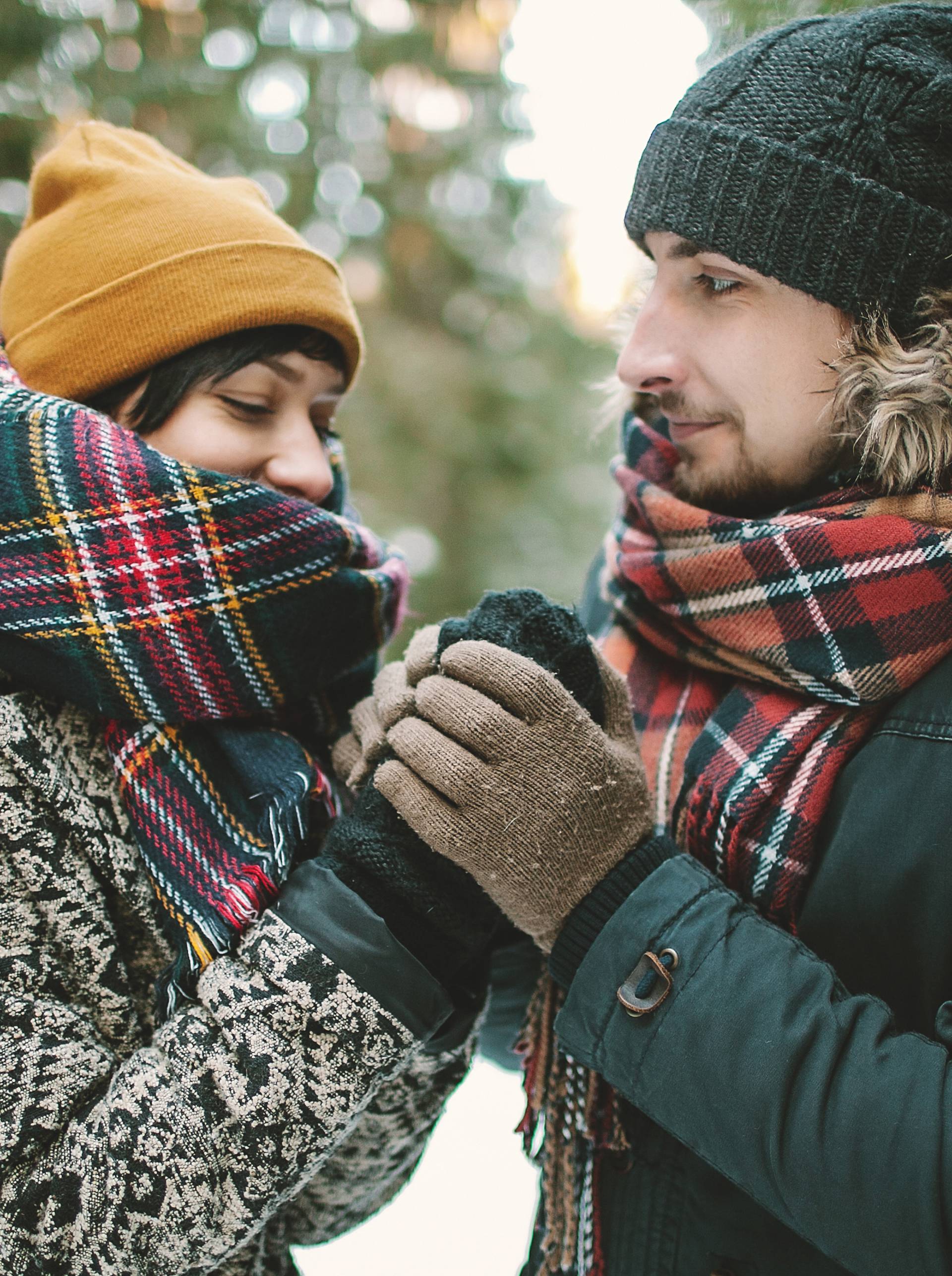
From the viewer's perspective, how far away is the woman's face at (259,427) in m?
1.27

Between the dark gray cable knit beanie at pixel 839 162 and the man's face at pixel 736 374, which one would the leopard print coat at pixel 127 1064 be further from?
the dark gray cable knit beanie at pixel 839 162

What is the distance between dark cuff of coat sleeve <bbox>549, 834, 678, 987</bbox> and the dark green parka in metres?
0.02

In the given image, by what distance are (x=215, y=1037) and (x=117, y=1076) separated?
0.13 metres

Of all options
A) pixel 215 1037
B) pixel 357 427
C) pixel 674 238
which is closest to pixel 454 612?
pixel 357 427

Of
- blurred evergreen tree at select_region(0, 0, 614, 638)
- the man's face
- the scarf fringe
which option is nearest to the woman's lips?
the man's face

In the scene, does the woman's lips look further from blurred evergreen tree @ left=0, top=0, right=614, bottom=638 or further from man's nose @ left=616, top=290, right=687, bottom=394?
blurred evergreen tree @ left=0, top=0, right=614, bottom=638

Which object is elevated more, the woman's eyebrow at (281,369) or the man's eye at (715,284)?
the man's eye at (715,284)

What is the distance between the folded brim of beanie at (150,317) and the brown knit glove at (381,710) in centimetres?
56

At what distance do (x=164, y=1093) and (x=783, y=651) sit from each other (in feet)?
3.11

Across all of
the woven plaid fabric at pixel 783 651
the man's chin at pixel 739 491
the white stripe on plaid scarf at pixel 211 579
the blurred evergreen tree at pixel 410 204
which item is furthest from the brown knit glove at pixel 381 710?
the blurred evergreen tree at pixel 410 204

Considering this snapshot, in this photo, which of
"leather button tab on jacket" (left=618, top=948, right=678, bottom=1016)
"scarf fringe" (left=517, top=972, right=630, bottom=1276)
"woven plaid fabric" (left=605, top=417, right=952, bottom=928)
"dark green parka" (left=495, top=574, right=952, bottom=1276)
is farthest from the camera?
"scarf fringe" (left=517, top=972, right=630, bottom=1276)

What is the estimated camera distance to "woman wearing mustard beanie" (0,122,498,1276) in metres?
0.94

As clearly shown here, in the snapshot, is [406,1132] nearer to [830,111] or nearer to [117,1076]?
[117,1076]

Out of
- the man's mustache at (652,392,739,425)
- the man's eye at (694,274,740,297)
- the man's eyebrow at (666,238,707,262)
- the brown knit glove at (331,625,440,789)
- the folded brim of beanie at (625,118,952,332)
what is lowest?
the brown knit glove at (331,625,440,789)
